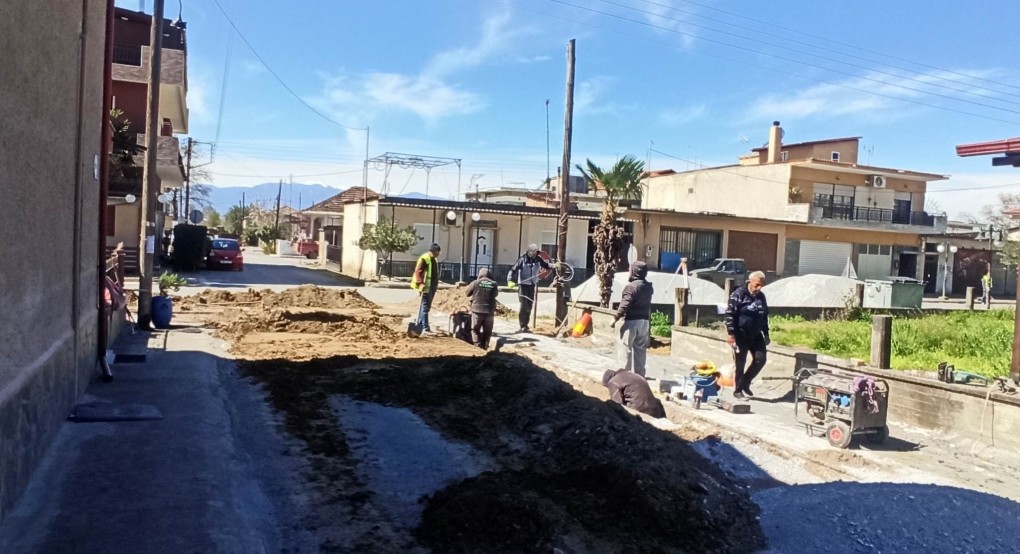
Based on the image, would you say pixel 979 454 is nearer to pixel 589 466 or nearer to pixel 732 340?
pixel 732 340

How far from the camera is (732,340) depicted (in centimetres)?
1030

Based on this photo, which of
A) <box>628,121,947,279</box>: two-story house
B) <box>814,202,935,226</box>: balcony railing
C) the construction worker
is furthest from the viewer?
<box>814,202,935,226</box>: balcony railing

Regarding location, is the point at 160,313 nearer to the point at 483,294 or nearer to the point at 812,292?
the point at 483,294

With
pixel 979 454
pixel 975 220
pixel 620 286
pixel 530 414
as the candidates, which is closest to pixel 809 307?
pixel 620 286

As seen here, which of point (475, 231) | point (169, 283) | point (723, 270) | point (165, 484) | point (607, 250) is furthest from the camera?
point (723, 270)

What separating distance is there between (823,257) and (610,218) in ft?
101

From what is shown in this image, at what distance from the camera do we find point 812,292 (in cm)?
2272

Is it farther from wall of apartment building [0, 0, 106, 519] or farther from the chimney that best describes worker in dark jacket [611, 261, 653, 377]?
the chimney

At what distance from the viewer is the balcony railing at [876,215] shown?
149 feet

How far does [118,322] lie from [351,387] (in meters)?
4.95

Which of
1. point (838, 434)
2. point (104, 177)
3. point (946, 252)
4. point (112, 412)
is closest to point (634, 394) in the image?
point (838, 434)

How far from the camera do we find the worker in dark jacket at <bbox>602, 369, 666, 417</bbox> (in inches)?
349

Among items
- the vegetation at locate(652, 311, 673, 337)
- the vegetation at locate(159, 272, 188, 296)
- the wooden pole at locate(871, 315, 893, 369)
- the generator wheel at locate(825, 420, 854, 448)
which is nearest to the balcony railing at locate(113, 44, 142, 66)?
the vegetation at locate(159, 272, 188, 296)

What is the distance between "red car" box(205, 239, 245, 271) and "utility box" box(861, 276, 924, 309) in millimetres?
24908
